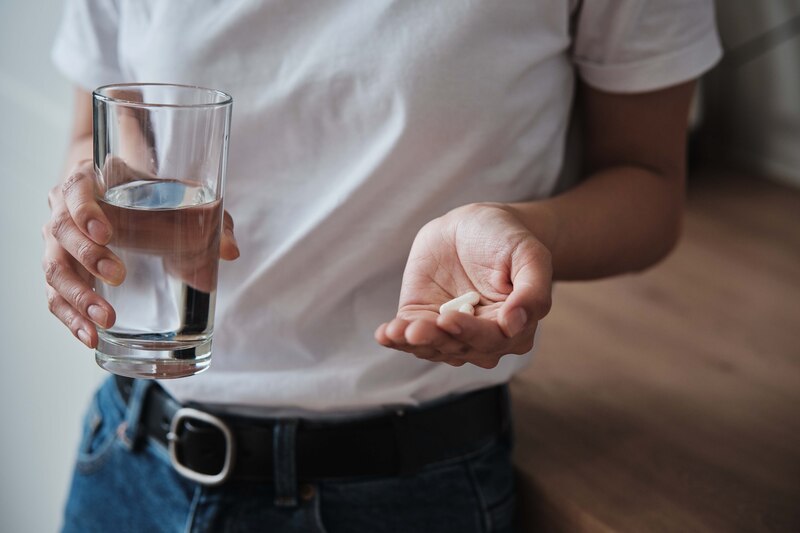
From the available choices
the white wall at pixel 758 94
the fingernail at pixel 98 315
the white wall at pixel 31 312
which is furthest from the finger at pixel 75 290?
the white wall at pixel 758 94

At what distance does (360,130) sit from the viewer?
693 millimetres

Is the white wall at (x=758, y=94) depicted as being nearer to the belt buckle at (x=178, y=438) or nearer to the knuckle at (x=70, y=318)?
the belt buckle at (x=178, y=438)

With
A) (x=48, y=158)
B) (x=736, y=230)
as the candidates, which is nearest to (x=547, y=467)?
(x=736, y=230)

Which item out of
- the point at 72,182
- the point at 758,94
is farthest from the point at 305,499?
the point at 758,94

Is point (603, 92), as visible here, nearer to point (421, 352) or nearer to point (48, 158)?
point (421, 352)

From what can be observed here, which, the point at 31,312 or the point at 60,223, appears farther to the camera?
the point at 31,312

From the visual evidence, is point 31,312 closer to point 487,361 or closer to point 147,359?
point 147,359

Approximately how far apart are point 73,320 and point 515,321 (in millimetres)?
304

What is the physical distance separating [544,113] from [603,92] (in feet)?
0.21

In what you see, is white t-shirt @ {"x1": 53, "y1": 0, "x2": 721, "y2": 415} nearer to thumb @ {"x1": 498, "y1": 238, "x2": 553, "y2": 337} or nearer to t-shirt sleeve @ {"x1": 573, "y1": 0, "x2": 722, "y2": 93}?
t-shirt sleeve @ {"x1": 573, "y1": 0, "x2": 722, "y2": 93}

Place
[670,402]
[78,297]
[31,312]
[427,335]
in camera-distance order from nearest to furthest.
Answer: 1. [427,335]
2. [78,297]
3. [670,402]
4. [31,312]

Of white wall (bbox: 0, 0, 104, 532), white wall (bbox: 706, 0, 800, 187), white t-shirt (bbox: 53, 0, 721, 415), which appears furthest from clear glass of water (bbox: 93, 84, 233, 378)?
white wall (bbox: 706, 0, 800, 187)

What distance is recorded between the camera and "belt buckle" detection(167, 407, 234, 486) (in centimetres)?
75

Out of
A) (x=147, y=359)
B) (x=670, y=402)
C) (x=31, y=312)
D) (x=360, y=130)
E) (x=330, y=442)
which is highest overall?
(x=360, y=130)
